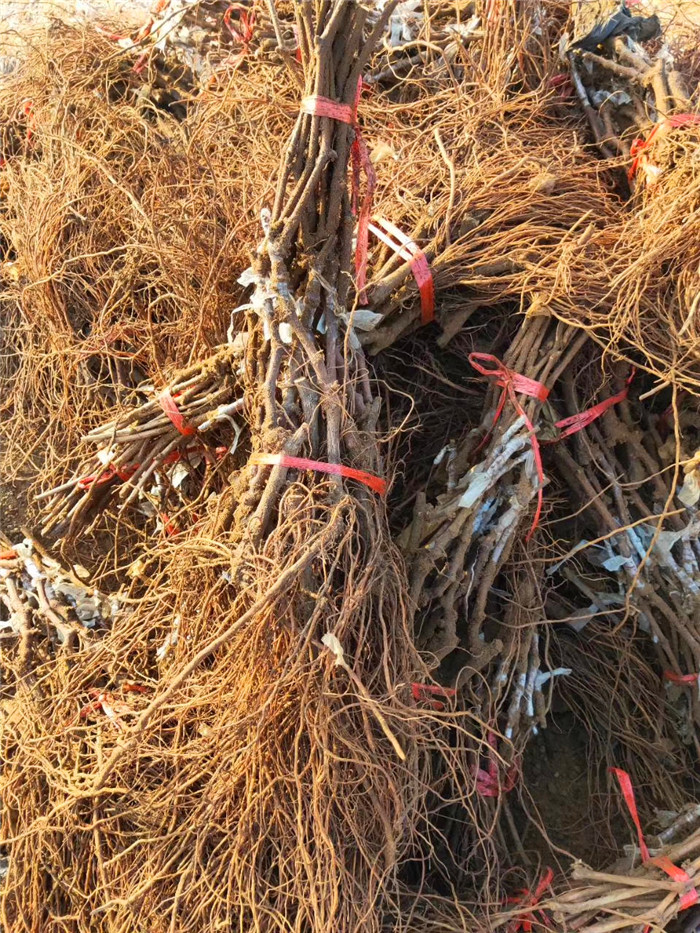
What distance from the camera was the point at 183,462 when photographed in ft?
5.84

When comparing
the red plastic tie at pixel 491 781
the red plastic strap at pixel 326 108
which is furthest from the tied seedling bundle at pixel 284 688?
the red plastic tie at pixel 491 781

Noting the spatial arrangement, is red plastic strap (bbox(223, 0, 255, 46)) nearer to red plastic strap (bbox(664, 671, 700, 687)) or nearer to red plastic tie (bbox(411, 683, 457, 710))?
red plastic tie (bbox(411, 683, 457, 710))

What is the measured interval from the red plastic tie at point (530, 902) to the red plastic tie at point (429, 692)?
44 centimetres

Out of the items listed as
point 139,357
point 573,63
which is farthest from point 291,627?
point 573,63

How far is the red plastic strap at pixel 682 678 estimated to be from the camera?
1.78 metres

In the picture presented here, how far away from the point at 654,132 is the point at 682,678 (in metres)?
1.36

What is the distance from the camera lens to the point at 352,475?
144cm

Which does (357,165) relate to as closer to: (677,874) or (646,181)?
(646,181)

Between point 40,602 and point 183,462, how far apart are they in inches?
18.7

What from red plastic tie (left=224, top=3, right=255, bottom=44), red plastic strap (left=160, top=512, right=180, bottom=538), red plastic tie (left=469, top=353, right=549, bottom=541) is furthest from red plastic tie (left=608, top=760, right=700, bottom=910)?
red plastic tie (left=224, top=3, right=255, bottom=44)

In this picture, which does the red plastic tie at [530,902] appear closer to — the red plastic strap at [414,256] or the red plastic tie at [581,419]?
the red plastic tie at [581,419]

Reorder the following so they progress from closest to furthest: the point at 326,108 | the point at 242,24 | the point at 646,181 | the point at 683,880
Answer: the point at 326,108 → the point at 683,880 → the point at 646,181 → the point at 242,24

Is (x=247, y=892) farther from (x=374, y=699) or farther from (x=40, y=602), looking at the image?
(x=40, y=602)

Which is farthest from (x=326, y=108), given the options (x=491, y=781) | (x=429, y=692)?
(x=491, y=781)
